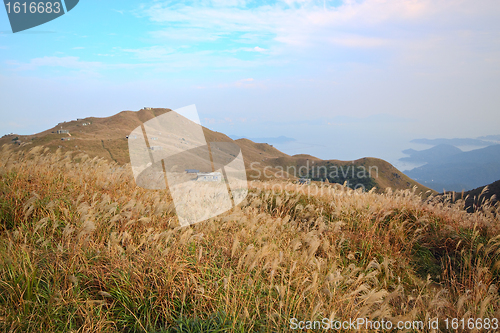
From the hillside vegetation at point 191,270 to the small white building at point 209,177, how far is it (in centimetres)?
354

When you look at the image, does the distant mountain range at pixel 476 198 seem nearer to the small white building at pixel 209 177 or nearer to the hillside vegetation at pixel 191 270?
the hillside vegetation at pixel 191 270

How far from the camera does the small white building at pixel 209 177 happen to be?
9820 mm

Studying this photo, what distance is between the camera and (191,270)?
3.27 meters

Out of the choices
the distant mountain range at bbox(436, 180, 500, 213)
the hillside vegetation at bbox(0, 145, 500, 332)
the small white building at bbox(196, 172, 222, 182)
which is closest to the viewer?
the hillside vegetation at bbox(0, 145, 500, 332)

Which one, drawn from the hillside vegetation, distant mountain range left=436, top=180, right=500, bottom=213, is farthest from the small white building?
distant mountain range left=436, top=180, right=500, bottom=213

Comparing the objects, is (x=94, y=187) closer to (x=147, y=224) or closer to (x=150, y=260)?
(x=147, y=224)

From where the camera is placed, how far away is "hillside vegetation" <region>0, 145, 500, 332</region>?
2744mm

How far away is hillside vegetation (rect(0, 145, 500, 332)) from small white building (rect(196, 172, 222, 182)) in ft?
11.6

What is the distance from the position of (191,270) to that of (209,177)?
758cm

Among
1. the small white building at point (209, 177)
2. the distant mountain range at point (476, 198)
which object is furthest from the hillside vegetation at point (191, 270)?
the small white building at point (209, 177)

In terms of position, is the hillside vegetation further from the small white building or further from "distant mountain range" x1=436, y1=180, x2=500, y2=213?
the small white building

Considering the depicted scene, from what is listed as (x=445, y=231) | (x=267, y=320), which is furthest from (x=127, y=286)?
(x=445, y=231)

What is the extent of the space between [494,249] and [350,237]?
2589 millimetres

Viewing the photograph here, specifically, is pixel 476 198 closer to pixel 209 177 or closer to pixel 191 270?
pixel 209 177
